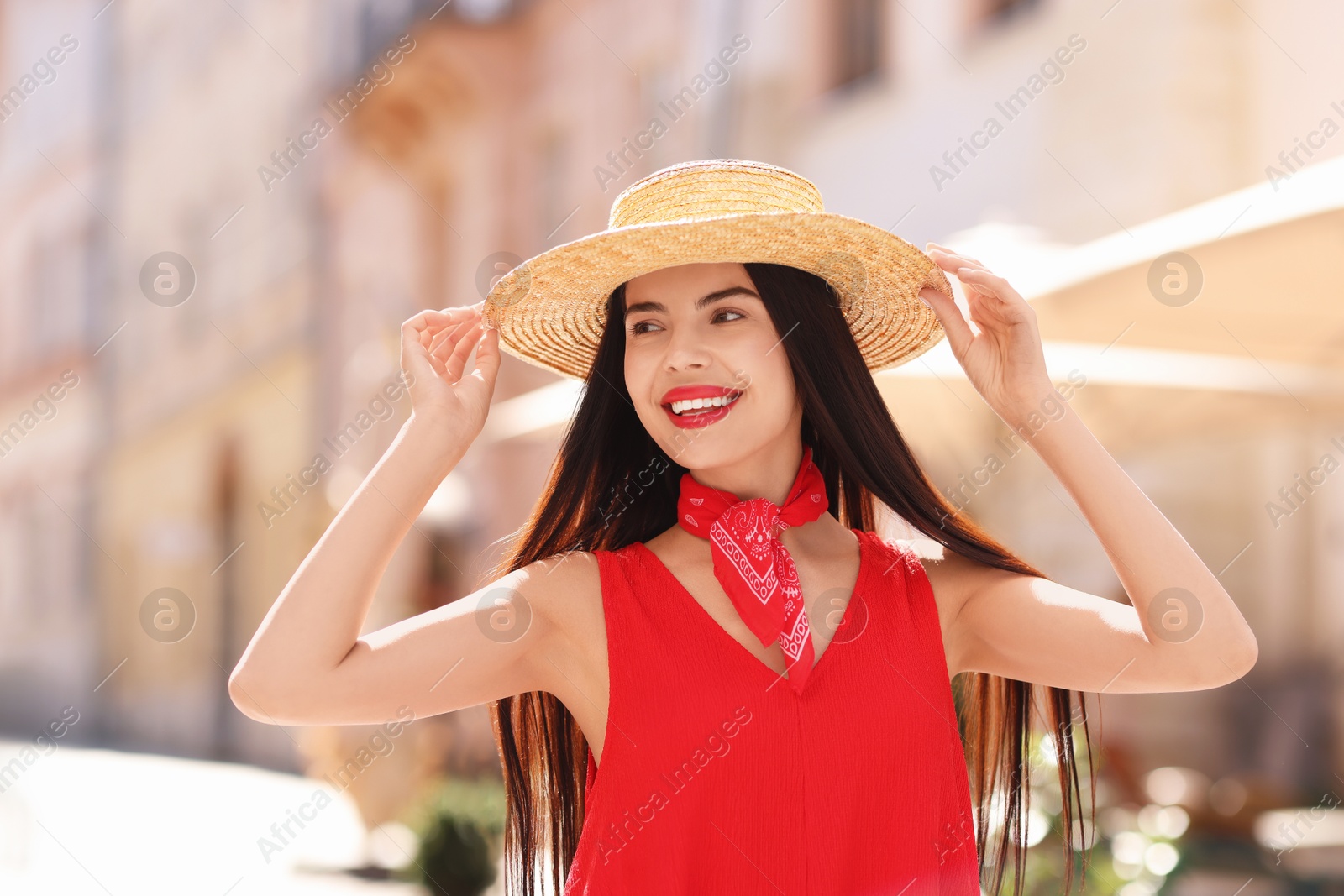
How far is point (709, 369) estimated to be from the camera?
2107 mm

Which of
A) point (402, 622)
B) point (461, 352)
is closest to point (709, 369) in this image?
point (461, 352)

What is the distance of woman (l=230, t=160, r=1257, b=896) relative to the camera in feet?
6.32

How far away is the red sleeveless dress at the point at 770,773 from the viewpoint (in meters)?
1.92

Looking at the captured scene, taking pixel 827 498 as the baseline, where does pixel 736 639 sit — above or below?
below

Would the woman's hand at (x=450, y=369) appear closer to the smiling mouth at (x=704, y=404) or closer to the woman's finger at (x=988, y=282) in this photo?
the smiling mouth at (x=704, y=404)

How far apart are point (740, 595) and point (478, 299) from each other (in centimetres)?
1205

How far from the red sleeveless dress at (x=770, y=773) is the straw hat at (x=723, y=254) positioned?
0.59m

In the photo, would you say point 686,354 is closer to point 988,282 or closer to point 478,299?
point 988,282

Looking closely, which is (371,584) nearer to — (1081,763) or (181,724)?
(1081,763)

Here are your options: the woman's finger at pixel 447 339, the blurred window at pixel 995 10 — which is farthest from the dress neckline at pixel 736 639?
the blurred window at pixel 995 10

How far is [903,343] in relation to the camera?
248cm

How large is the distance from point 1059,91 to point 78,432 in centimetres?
2028

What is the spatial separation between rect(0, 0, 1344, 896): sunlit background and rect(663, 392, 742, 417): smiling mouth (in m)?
0.48

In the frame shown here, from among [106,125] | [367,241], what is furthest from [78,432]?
[367,241]
